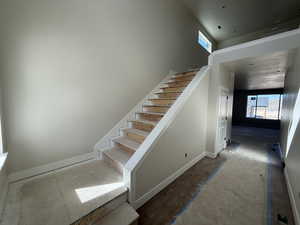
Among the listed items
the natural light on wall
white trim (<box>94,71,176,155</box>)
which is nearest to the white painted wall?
white trim (<box>94,71,176,155</box>)

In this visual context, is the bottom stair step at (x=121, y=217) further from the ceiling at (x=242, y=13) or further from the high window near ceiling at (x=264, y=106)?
the high window near ceiling at (x=264, y=106)


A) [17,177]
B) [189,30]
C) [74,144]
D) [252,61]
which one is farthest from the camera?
[189,30]

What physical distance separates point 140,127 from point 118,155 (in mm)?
737

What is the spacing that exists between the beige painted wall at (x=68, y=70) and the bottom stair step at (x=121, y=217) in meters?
1.34

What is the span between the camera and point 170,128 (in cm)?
218

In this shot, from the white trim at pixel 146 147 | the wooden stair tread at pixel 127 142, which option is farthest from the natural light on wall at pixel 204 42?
the wooden stair tread at pixel 127 142

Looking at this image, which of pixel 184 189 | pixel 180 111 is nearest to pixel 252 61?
pixel 180 111

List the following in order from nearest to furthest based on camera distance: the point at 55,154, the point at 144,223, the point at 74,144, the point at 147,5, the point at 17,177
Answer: the point at 144,223 < the point at 17,177 < the point at 55,154 < the point at 74,144 < the point at 147,5

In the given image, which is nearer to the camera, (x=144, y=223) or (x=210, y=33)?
(x=144, y=223)

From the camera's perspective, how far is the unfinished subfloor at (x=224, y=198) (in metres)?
1.61

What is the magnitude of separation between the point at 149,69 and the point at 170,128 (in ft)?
6.66

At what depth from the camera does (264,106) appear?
8.55 m

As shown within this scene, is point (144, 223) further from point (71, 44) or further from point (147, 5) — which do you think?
point (147, 5)

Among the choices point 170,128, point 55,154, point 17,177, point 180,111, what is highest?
point 180,111
